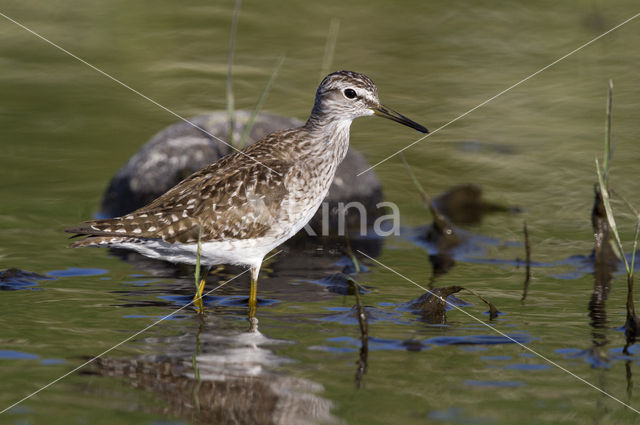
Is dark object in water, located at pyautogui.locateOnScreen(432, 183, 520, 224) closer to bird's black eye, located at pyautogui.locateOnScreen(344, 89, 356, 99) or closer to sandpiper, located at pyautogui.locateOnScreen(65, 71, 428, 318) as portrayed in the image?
bird's black eye, located at pyautogui.locateOnScreen(344, 89, 356, 99)

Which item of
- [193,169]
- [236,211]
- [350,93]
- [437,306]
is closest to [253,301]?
[236,211]

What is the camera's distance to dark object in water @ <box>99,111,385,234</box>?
12.1 metres

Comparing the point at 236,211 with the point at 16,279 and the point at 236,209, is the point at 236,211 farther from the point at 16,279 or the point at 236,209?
the point at 16,279

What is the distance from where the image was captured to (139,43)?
56.0 feet

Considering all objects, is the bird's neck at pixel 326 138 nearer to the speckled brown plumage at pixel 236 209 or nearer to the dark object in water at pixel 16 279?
the speckled brown plumage at pixel 236 209

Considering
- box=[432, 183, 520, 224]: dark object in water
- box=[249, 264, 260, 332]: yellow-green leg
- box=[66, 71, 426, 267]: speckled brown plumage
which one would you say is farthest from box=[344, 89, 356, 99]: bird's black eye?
box=[432, 183, 520, 224]: dark object in water

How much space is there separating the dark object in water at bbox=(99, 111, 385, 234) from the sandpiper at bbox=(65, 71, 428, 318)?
285 centimetres

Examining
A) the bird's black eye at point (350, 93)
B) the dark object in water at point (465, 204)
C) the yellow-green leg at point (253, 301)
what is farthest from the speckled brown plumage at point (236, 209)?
the dark object in water at point (465, 204)

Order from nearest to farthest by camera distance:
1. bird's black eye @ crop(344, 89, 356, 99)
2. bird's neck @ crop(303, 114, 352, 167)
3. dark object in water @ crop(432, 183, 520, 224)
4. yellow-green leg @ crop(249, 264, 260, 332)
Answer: yellow-green leg @ crop(249, 264, 260, 332) < bird's neck @ crop(303, 114, 352, 167) < bird's black eye @ crop(344, 89, 356, 99) < dark object in water @ crop(432, 183, 520, 224)

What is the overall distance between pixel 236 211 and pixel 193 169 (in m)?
3.68

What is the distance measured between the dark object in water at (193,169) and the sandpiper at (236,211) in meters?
2.85

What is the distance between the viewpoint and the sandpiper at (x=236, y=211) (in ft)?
27.5

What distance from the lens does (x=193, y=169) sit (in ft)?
39.7

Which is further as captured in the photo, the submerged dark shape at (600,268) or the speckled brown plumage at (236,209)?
the speckled brown plumage at (236,209)
